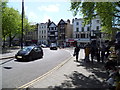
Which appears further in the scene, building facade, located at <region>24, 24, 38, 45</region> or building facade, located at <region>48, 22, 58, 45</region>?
building facade, located at <region>24, 24, 38, 45</region>

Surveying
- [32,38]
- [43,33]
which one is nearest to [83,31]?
[43,33]

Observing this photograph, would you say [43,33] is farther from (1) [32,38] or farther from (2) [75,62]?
(2) [75,62]

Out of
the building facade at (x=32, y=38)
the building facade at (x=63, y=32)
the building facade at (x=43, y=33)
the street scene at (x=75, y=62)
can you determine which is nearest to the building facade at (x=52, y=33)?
the building facade at (x=43, y=33)

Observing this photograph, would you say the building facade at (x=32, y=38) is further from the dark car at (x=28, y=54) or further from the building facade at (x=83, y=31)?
the dark car at (x=28, y=54)

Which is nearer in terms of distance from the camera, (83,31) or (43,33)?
(83,31)

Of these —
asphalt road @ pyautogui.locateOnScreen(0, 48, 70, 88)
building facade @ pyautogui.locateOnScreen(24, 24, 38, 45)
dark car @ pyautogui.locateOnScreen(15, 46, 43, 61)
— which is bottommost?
asphalt road @ pyautogui.locateOnScreen(0, 48, 70, 88)

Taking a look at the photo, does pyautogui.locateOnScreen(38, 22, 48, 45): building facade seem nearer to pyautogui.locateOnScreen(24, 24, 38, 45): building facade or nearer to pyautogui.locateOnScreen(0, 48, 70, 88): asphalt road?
pyautogui.locateOnScreen(24, 24, 38, 45): building facade

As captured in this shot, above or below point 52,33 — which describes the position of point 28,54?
→ below

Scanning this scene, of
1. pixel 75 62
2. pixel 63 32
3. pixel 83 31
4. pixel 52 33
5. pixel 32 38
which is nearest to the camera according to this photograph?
pixel 75 62

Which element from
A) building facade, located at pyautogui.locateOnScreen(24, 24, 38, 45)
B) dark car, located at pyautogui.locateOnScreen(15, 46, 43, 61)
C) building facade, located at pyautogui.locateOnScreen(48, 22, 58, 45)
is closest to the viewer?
dark car, located at pyautogui.locateOnScreen(15, 46, 43, 61)

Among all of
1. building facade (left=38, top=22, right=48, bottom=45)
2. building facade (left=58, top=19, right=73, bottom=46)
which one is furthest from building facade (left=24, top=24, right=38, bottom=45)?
building facade (left=58, top=19, right=73, bottom=46)

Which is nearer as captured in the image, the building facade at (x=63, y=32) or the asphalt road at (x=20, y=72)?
the asphalt road at (x=20, y=72)

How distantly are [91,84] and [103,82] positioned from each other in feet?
2.25

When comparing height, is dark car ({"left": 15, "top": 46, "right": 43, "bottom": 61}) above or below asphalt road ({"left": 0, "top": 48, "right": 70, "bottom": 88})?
above
